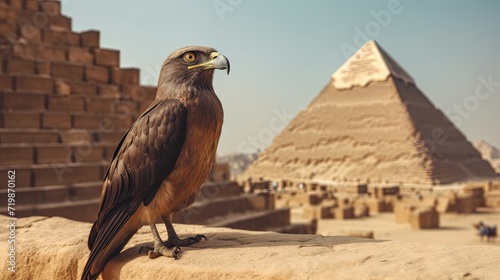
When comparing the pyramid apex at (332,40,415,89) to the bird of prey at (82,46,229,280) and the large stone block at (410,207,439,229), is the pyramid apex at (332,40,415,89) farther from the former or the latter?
the bird of prey at (82,46,229,280)

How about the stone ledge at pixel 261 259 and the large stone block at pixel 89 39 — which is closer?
the stone ledge at pixel 261 259

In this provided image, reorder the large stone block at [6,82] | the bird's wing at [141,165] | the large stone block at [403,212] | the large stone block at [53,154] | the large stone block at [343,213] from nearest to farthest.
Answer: the bird's wing at [141,165] < the large stone block at [53,154] < the large stone block at [6,82] < the large stone block at [403,212] < the large stone block at [343,213]

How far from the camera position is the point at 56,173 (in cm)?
861

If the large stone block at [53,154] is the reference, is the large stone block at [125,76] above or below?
above

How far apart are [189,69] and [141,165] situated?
20.2 inches

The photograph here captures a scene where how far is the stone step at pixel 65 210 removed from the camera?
7673 mm

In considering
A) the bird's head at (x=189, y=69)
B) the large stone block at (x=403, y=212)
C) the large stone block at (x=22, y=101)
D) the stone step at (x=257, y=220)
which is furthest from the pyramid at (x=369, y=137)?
the bird's head at (x=189, y=69)

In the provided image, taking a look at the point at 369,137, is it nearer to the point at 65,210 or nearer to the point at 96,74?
the point at 96,74

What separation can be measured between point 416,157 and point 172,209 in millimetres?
70649

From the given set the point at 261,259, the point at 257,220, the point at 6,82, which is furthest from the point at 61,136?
the point at 261,259

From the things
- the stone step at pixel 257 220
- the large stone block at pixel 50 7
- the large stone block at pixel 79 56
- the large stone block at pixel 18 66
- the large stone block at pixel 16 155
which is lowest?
the stone step at pixel 257 220

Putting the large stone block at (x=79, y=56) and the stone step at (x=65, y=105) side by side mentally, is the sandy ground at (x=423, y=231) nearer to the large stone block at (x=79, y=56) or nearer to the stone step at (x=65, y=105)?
the stone step at (x=65, y=105)

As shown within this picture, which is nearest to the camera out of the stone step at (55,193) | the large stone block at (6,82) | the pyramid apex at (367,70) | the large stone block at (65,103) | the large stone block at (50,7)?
the stone step at (55,193)

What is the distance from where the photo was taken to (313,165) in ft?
261
